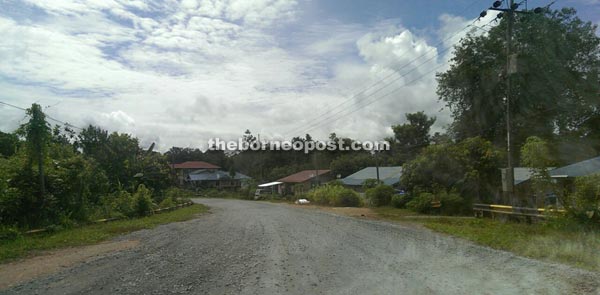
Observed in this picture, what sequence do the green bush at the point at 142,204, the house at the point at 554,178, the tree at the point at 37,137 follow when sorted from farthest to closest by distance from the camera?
the green bush at the point at 142,204 < the tree at the point at 37,137 < the house at the point at 554,178

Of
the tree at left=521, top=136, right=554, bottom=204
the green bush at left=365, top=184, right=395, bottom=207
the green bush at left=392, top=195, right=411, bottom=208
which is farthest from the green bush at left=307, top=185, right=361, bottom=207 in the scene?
the tree at left=521, top=136, right=554, bottom=204

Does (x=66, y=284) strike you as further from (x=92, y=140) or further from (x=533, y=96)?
(x=533, y=96)

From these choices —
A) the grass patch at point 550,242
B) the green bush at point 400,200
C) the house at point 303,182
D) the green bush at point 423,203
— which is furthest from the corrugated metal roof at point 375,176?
the grass patch at point 550,242

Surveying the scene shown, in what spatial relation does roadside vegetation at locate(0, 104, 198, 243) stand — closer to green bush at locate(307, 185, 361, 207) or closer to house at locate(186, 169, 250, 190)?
green bush at locate(307, 185, 361, 207)

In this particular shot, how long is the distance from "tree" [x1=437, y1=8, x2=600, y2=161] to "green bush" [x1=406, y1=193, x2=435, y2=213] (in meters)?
10.3

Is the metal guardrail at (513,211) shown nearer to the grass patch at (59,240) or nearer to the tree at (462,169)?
the tree at (462,169)

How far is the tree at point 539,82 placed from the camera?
3131 centimetres

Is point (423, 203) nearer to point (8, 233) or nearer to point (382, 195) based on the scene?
point (382, 195)

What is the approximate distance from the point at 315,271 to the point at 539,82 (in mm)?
29344

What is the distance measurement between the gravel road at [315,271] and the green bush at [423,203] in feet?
49.5

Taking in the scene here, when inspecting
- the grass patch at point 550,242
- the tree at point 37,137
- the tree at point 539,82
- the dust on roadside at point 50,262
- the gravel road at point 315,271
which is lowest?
the dust on roadside at point 50,262

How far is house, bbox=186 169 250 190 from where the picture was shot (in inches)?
3440

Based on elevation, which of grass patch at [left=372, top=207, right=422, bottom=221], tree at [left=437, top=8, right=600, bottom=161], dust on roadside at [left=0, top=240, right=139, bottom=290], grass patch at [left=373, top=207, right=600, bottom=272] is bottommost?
grass patch at [left=372, top=207, right=422, bottom=221]

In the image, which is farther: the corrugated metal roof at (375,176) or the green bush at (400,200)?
the corrugated metal roof at (375,176)
